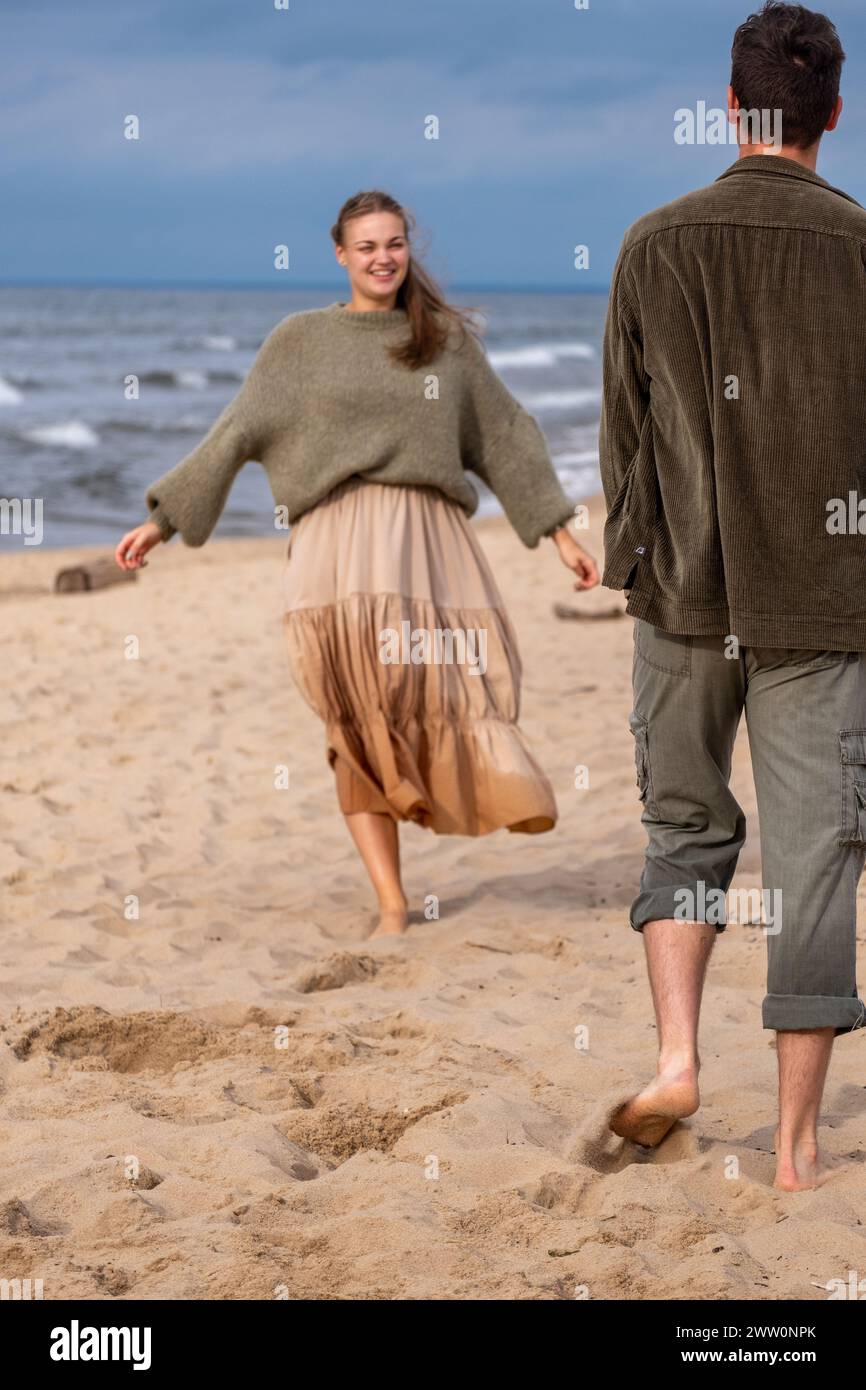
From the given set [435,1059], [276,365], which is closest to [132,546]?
[276,365]

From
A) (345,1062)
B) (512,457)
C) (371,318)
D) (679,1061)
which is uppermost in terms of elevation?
(371,318)

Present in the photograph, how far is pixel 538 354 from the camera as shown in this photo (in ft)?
155

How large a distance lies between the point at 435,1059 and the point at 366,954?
37.2 inches

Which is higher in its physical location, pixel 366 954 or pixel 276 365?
pixel 276 365

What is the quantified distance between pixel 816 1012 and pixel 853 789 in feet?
1.25

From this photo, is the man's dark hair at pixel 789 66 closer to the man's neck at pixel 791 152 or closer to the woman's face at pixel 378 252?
the man's neck at pixel 791 152

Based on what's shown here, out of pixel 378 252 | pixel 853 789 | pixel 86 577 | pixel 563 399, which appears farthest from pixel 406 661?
pixel 563 399

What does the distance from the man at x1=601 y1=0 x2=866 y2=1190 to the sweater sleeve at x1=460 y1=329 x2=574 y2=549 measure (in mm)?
1871

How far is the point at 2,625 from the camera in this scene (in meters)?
9.96

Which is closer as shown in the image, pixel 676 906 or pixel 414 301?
pixel 676 906

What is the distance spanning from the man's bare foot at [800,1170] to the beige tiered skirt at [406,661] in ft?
6.08

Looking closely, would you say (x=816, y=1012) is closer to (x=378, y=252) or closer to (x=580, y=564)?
(x=580, y=564)

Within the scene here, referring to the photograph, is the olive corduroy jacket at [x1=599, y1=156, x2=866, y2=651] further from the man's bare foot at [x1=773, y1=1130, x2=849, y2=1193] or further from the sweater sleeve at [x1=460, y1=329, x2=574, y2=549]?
the sweater sleeve at [x1=460, y1=329, x2=574, y2=549]

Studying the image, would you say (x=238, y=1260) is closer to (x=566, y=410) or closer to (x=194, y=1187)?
(x=194, y=1187)
